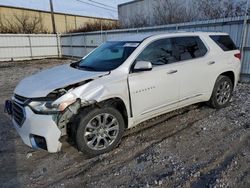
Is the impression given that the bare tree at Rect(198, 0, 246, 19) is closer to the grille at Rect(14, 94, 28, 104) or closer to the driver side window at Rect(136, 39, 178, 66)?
the driver side window at Rect(136, 39, 178, 66)

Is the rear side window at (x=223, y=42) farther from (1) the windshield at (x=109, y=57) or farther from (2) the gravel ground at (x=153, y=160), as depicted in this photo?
(1) the windshield at (x=109, y=57)

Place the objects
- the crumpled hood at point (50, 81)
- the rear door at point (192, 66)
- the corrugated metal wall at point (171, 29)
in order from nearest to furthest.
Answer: the crumpled hood at point (50, 81) → the rear door at point (192, 66) → the corrugated metal wall at point (171, 29)

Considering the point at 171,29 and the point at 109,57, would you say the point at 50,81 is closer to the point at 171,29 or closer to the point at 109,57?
the point at 109,57

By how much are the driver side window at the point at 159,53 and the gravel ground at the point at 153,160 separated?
127 cm

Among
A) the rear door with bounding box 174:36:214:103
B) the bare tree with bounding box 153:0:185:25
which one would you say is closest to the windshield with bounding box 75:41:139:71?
the rear door with bounding box 174:36:214:103

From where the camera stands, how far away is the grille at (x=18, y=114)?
3156mm

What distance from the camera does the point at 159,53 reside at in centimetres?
400

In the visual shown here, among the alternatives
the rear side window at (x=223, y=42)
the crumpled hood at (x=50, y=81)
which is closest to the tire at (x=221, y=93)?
the rear side window at (x=223, y=42)

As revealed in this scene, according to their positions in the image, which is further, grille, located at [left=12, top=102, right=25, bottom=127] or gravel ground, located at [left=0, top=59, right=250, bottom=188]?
grille, located at [left=12, top=102, right=25, bottom=127]

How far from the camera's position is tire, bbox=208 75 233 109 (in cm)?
484

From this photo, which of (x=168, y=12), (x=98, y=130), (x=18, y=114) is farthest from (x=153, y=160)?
(x=168, y=12)

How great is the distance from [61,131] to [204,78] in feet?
9.70

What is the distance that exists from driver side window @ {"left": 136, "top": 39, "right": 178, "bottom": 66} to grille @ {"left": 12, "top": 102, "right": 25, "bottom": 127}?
1.94 meters

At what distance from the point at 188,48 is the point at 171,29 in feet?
21.2
